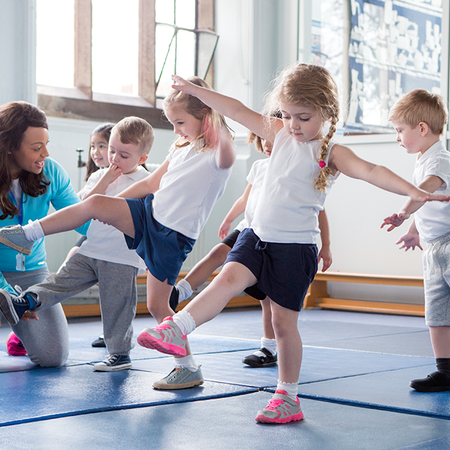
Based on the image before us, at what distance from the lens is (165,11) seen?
5.61 m

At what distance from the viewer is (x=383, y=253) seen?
5.28 meters

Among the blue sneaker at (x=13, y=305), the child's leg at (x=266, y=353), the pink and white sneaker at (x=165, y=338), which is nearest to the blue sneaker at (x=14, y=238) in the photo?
the blue sneaker at (x=13, y=305)

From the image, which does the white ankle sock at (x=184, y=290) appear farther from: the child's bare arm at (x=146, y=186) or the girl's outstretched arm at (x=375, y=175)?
the girl's outstretched arm at (x=375, y=175)

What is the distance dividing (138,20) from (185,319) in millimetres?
4242

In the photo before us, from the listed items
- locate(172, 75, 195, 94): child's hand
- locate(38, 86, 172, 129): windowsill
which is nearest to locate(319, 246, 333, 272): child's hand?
locate(172, 75, 195, 94): child's hand

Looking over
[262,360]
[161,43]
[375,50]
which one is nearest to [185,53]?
[161,43]

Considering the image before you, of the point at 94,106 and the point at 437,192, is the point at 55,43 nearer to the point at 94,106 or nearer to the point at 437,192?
the point at 94,106

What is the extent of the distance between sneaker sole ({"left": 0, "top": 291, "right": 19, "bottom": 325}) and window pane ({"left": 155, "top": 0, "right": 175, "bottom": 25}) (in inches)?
155

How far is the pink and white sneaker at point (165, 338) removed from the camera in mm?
1630

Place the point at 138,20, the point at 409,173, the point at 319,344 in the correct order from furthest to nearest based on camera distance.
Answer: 1. the point at 138,20
2. the point at 409,173
3. the point at 319,344

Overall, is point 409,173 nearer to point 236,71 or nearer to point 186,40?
point 236,71

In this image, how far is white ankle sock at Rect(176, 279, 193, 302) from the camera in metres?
2.52

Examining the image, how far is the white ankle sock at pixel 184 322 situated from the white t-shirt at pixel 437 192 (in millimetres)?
1065

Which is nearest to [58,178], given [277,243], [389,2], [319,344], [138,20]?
[277,243]
